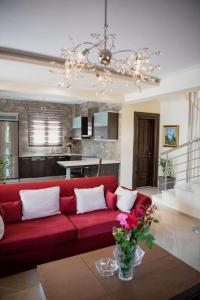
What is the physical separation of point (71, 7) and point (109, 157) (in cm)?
460

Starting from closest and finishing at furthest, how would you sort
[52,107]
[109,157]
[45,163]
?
[109,157] < [45,163] < [52,107]

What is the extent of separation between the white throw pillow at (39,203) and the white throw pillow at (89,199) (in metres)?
0.31

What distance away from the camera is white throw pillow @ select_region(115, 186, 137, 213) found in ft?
10.2

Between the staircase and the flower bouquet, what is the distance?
3011 mm

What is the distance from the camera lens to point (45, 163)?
22.9ft

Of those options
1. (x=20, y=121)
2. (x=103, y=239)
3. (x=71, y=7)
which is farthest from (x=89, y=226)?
(x=20, y=121)

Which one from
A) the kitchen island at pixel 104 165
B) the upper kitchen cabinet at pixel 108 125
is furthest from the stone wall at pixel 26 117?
the kitchen island at pixel 104 165

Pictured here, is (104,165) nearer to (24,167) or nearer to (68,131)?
(24,167)

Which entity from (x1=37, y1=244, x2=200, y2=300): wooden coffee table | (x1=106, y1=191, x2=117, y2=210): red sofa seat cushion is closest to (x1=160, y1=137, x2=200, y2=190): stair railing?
(x1=106, y1=191, x2=117, y2=210): red sofa seat cushion

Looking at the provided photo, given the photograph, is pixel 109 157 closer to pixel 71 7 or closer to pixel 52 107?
pixel 52 107

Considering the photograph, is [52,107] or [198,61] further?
[52,107]

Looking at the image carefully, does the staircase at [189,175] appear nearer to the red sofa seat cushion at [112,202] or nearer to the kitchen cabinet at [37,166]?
the red sofa seat cushion at [112,202]

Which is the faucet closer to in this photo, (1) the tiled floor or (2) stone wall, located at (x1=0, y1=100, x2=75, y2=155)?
(2) stone wall, located at (x1=0, y1=100, x2=75, y2=155)

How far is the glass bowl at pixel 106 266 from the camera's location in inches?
69.2
